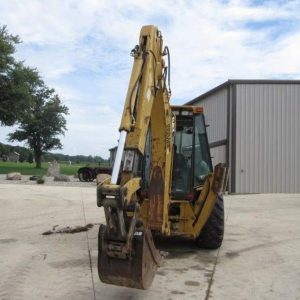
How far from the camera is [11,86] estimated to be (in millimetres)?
45406

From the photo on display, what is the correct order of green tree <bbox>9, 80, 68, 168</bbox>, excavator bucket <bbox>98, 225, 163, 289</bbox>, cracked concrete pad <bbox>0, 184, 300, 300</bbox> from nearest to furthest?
excavator bucket <bbox>98, 225, 163, 289</bbox> → cracked concrete pad <bbox>0, 184, 300, 300</bbox> → green tree <bbox>9, 80, 68, 168</bbox>

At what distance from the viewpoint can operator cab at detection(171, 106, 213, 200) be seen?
855 cm

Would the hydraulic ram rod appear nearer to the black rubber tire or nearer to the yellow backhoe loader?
the yellow backhoe loader

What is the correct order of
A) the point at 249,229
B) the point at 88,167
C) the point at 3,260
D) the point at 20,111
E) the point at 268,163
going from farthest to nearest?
1. the point at 20,111
2. the point at 88,167
3. the point at 268,163
4. the point at 249,229
5. the point at 3,260

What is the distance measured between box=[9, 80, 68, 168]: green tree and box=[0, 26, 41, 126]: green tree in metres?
23.1

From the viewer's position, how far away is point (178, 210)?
8320 millimetres

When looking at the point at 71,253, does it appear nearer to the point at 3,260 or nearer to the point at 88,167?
the point at 3,260

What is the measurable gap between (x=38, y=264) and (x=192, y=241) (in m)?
3.04

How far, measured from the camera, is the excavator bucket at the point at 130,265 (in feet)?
16.9

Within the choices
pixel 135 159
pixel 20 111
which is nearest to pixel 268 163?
pixel 135 159

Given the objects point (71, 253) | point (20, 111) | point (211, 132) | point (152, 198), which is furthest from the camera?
point (20, 111)

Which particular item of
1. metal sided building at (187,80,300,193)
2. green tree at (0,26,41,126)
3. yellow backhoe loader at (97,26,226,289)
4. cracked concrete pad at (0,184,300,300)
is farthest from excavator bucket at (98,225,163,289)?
green tree at (0,26,41,126)

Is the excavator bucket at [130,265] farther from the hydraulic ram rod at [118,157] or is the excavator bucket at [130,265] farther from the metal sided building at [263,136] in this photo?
the metal sided building at [263,136]

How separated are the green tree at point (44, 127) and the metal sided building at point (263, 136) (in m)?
48.8
